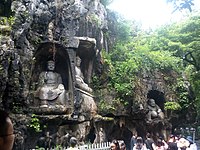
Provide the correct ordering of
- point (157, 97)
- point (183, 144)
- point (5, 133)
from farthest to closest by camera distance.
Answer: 1. point (157, 97)
2. point (183, 144)
3. point (5, 133)

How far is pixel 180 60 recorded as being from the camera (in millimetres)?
17359

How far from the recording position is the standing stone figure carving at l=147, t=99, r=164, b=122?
49.2ft

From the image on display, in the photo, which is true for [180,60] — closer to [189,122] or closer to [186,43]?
[186,43]

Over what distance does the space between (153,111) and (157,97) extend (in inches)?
63.9

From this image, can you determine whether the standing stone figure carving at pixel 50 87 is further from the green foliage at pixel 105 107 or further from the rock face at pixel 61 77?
the green foliage at pixel 105 107

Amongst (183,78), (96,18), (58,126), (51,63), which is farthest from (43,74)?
(183,78)

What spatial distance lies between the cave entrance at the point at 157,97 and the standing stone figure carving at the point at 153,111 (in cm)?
56

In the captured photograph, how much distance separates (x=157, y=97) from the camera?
16.7 m

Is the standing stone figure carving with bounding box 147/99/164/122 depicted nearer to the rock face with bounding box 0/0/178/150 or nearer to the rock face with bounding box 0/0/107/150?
the rock face with bounding box 0/0/178/150

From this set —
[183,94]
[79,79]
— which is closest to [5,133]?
[79,79]

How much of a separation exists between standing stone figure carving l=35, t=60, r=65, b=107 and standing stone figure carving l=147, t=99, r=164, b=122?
5.19m

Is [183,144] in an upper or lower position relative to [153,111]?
lower

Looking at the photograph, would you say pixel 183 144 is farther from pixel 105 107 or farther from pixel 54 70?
pixel 54 70

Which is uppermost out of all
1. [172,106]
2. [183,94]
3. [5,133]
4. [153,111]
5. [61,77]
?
[61,77]
